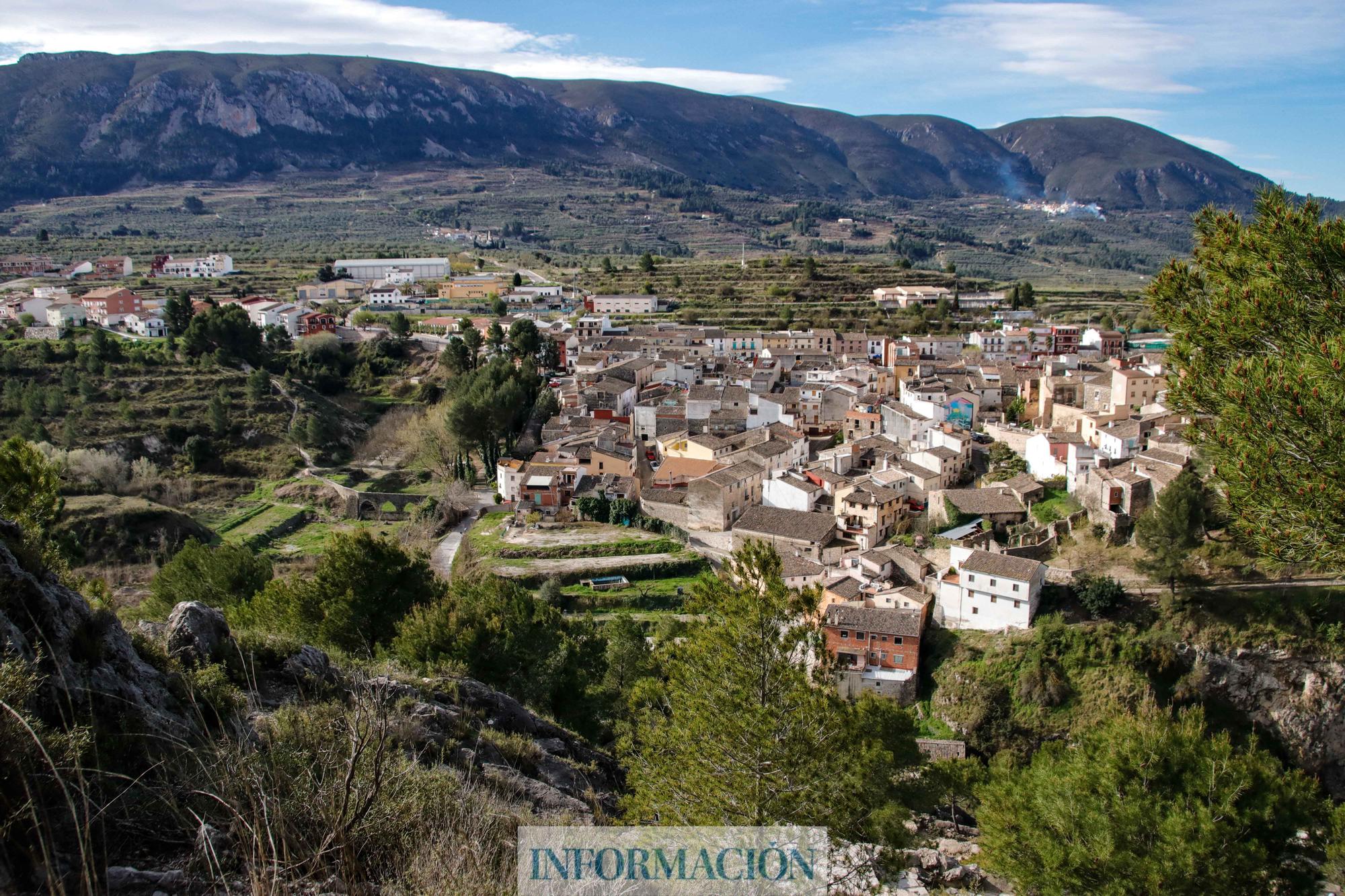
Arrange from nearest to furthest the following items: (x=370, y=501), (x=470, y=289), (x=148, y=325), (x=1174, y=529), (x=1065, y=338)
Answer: (x=1174, y=529) < (x=370, y=501) < (x=1065, y=338) < (x=148, y=325) < (x=470, y=289)

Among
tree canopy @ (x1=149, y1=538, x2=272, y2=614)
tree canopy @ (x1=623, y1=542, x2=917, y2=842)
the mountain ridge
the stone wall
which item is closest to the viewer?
tree canopy @ (x1=623, y1=542, x2=917, y2=842)

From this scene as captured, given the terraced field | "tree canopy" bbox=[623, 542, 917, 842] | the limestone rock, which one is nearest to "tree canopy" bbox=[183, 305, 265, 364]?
the terraced field

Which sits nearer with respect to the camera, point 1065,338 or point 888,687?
point 888,687

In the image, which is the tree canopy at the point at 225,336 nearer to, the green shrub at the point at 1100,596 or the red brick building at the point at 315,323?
the red brick building at the point at 315,323

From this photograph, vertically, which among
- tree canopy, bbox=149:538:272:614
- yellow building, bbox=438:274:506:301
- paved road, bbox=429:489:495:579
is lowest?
paved road, bbox=429:489:495:579

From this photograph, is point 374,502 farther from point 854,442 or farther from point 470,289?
point 470,289

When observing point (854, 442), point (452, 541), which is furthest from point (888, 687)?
point (452, 541)

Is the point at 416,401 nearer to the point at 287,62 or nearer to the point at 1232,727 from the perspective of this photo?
the point at 1232,727

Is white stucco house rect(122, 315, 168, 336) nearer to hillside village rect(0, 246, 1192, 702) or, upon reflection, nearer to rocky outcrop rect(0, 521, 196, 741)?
hillside village rect(0, 246, 1192, 702)
